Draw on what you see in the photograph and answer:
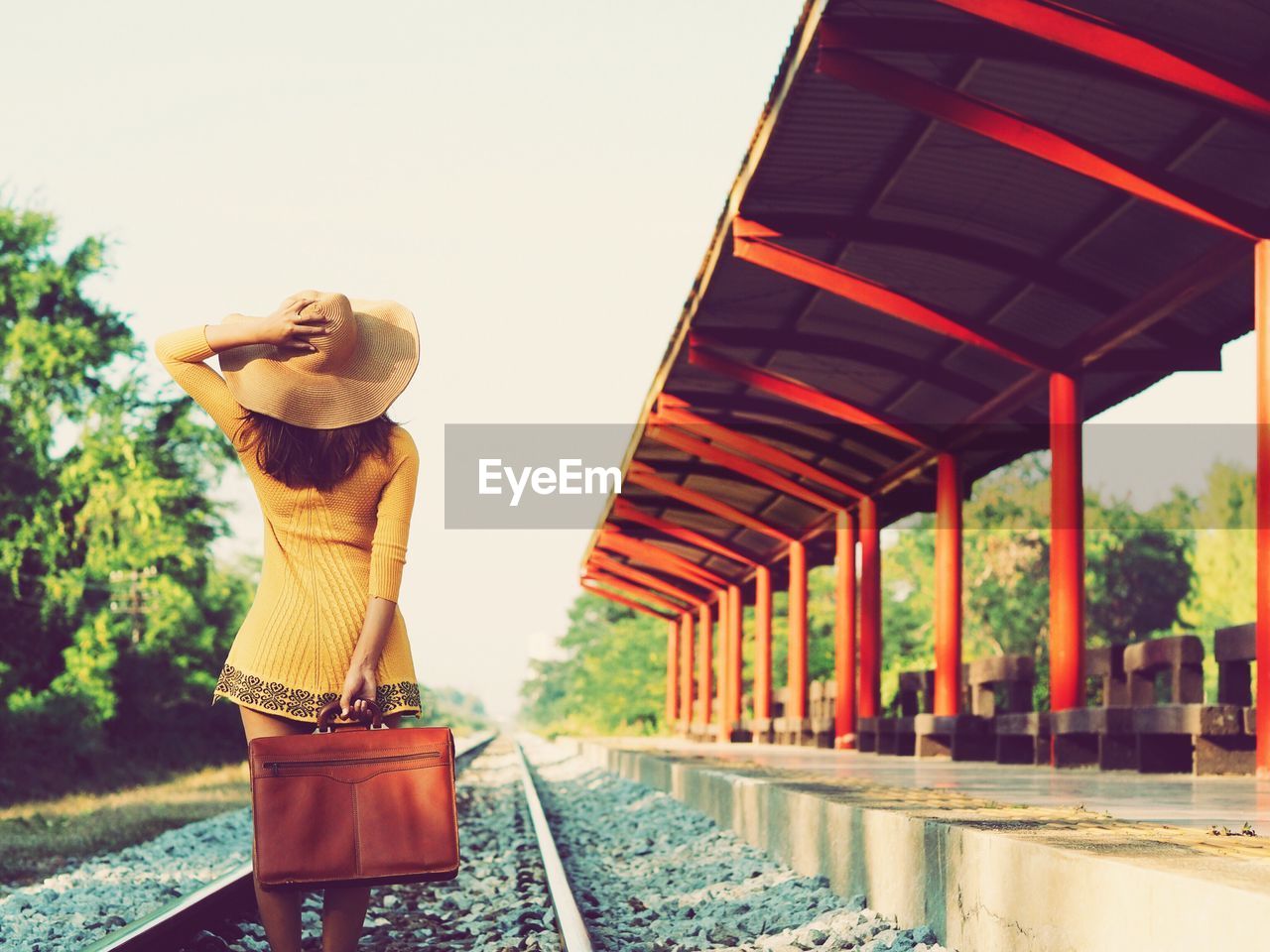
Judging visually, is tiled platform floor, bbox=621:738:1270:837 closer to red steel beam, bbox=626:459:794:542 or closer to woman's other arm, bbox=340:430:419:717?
woman's other arm, bbox=340:430:419:717

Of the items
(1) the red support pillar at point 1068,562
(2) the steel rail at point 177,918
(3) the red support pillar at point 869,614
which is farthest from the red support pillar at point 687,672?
(2) the steel rail at point 177,918

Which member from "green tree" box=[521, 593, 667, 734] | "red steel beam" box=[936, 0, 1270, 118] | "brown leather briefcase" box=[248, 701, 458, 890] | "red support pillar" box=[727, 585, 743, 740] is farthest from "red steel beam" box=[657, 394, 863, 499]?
"green tree" box=[521, 593, 667, 734]

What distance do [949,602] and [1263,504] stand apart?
7.90m

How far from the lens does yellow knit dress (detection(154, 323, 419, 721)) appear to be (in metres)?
4.00

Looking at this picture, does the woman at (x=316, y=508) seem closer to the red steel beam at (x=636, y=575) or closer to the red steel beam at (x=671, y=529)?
the red steel beam at (x=671, y=529)

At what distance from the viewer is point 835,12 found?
28.8 ft

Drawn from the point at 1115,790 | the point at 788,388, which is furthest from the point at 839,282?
the point at 1115,790

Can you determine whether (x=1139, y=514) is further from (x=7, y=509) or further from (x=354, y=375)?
(x=354, y=375)

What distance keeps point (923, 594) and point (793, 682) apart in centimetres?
4992

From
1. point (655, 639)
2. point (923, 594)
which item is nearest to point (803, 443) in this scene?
point (655, 639)

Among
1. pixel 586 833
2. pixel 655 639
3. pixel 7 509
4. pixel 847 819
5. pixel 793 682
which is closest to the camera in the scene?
pixel 847 819

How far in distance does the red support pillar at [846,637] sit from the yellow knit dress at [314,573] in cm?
1901

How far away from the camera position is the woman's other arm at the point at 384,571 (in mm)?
3969

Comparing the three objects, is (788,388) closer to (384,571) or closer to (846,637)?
(846,637)
